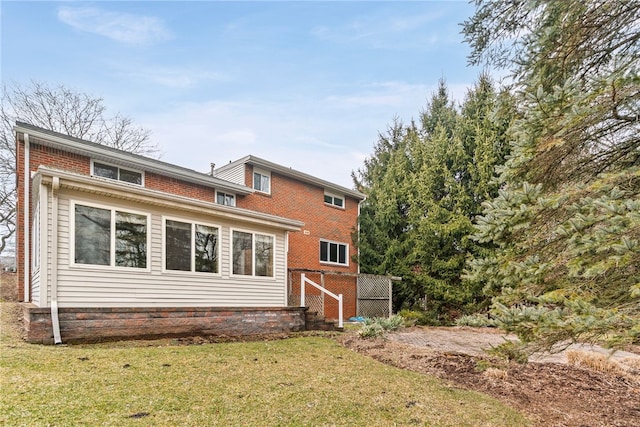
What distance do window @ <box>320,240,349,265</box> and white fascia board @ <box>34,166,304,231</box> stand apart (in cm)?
533

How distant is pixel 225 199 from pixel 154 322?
6044 millimetres

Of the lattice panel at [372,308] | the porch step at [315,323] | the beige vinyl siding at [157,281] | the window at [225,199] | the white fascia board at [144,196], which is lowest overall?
the lattice panel at [372,308]

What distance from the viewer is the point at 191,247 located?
27.9ft

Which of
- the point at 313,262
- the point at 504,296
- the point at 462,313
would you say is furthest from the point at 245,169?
the point at 504,296

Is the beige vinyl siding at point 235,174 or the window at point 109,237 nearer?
the window at point 109,237

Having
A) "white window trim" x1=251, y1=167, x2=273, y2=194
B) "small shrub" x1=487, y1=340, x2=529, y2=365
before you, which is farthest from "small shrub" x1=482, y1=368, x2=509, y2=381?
"white window trim" x1=251, y1=167, x2=273, y2=194

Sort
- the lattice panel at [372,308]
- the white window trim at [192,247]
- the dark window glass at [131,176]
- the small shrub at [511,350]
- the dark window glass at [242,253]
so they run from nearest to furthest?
the small shrub at [511,350] < the white window trim at [192,247] < the dark window glass at [242,253] < the dark window glass at [131,176] < the lattice panel at [372,308]

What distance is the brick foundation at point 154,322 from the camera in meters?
6.21

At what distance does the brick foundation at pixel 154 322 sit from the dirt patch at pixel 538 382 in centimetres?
232

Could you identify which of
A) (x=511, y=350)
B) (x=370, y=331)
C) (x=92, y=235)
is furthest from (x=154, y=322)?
(x=511, y=350)

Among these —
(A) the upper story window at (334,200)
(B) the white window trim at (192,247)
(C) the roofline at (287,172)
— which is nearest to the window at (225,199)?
(C) the roofline at (287,172)

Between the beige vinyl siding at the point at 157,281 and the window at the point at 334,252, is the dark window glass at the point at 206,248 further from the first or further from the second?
the window at the point at 334,252

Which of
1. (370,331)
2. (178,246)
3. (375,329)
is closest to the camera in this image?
(178,246)

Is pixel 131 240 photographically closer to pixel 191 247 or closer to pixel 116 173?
pixel 191 247
